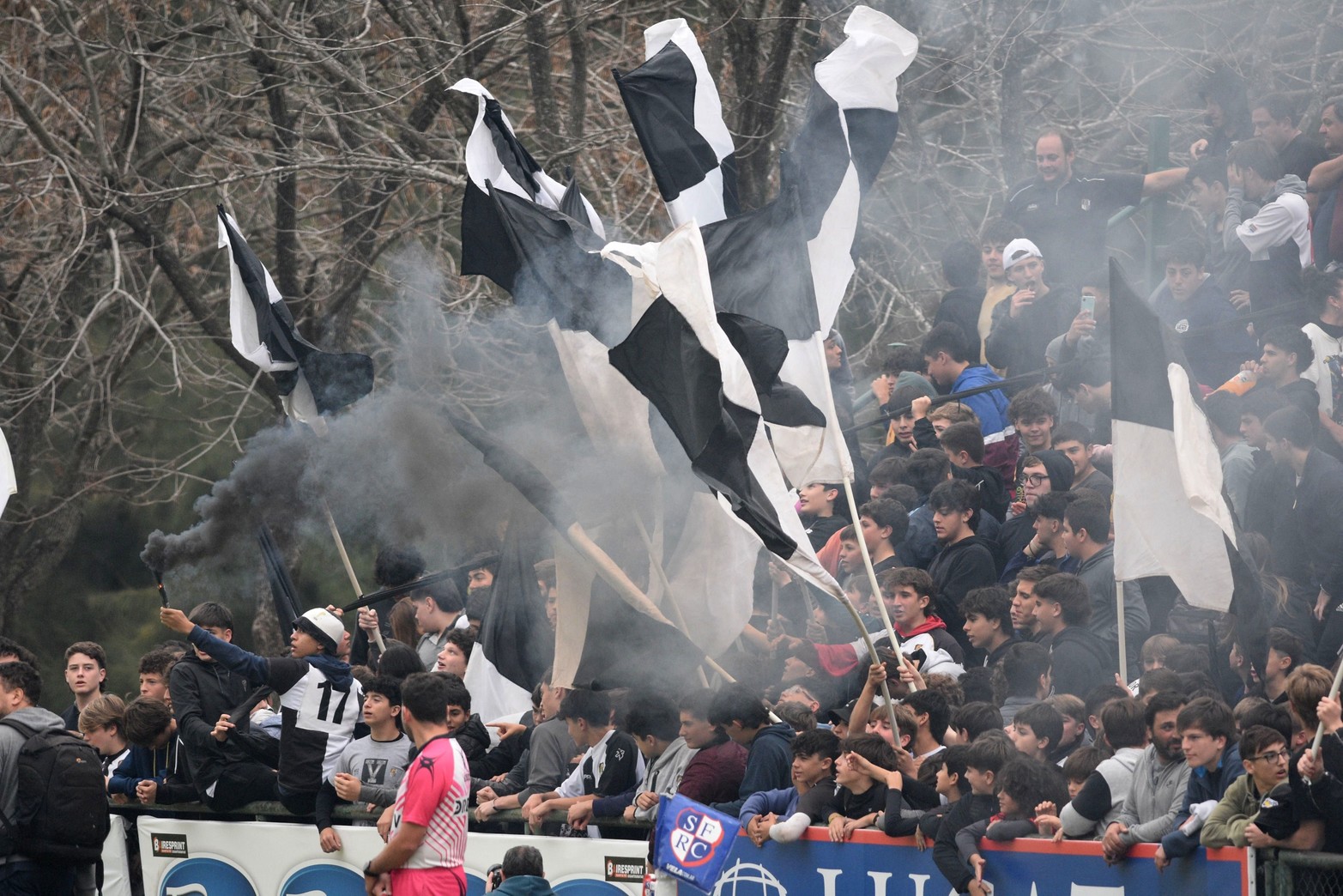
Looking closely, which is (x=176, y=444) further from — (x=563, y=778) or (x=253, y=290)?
(x=563, y=778)

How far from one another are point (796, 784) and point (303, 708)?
2.67 meters

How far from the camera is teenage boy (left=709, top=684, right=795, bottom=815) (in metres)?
7.68

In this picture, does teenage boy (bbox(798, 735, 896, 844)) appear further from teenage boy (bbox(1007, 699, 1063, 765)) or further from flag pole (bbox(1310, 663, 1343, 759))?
flag pole (bbox(1310, 663, 1343, 759))

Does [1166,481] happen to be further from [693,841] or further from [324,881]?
[324,881]

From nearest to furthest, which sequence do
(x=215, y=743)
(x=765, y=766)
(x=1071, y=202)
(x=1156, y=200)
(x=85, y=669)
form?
(x=765, y=766)
(x=215, y=743)
(x=85, y=669)
(x=1071, y=202)
(x=1156, y=200)

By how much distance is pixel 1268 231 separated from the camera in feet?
34.1

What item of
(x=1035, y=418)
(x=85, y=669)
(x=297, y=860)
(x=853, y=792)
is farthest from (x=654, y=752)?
(x=85, y=669)

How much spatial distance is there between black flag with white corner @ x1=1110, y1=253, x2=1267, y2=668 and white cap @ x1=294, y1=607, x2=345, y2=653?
152 inches

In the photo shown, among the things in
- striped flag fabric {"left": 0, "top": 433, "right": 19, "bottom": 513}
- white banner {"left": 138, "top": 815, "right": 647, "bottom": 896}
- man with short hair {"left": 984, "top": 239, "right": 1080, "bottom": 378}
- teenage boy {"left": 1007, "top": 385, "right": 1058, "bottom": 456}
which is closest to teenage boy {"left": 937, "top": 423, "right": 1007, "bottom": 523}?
teenage boy {"left": 1007, "top": 385, "right": 1058, "bottom": 456}

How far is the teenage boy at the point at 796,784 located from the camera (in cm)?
734

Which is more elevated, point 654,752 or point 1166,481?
point 1166,481

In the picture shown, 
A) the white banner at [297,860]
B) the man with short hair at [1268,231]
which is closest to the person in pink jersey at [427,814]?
the white banner at [297,860]

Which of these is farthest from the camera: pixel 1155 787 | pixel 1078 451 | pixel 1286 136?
pixel 1286 136

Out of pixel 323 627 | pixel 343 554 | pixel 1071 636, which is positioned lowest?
pixel 1071 636
